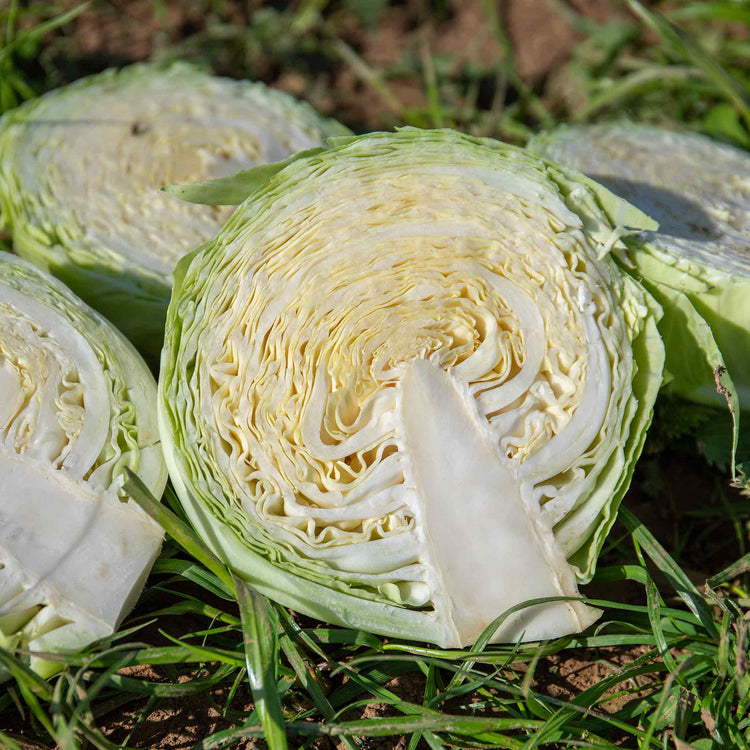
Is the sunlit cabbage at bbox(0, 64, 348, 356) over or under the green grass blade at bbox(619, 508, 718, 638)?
over

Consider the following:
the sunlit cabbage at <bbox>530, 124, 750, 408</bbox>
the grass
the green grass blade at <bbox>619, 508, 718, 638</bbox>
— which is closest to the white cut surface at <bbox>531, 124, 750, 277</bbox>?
the sunlit cabbage at <bbox>530, 124, 750, 408</bbox>

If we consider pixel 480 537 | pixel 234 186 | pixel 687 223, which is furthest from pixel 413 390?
pixel 687 223

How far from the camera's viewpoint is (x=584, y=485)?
1961 mm

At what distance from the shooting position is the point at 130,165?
2.92 metres

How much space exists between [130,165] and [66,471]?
54.5 inches

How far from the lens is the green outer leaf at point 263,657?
1744mm

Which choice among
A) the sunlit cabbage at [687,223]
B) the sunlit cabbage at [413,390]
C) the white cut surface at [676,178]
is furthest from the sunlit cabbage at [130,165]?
the sunlit cabbage at [687,223]

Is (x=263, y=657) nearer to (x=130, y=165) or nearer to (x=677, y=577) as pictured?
(x=677, y=577)

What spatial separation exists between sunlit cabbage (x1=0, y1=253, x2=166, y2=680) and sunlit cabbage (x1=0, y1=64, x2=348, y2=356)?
1.28 feet

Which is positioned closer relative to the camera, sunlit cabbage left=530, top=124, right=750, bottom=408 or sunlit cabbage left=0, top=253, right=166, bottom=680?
sunlit cabbage left=0, top=253, right=166, bottom=680

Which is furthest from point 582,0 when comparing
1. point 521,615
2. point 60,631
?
point 60,631

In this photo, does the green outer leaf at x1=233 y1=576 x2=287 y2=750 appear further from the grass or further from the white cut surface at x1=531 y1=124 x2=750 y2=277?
the white cut surface at x1=531 y1=124 x2=750 y2=277

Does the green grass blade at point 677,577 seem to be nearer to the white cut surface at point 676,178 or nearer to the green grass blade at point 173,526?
the white cut surface at point 676,178

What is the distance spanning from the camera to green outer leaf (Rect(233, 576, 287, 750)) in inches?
68.7
